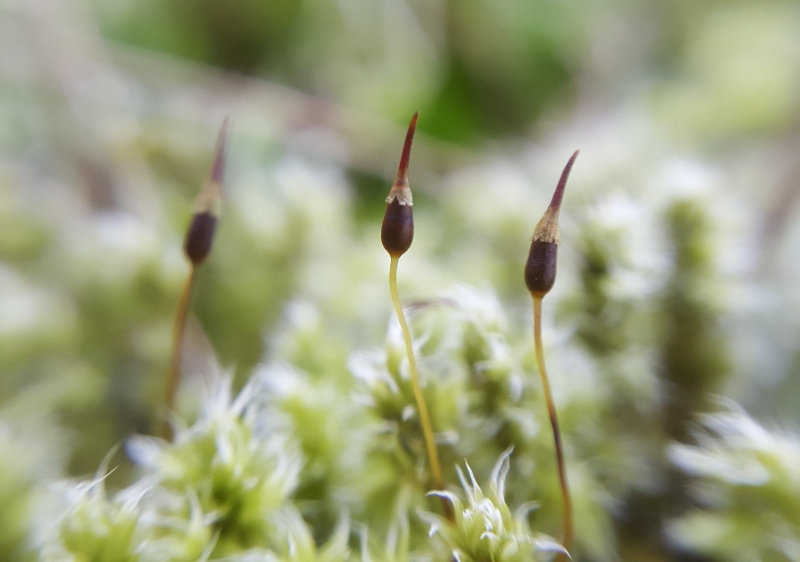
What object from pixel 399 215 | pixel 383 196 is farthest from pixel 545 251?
pixel 383 196

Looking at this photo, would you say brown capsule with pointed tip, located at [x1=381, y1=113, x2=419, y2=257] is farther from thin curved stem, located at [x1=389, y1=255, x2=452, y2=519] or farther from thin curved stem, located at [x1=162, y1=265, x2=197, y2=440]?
thin curved stem, located at [x1=162, y1=265, x2=197, y2=440]

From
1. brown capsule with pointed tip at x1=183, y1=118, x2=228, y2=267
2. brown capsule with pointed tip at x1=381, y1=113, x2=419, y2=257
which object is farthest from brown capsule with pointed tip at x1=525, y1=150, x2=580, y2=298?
brown capsule with pointed tip at x1=183, y1=118, x2=228, y2=267

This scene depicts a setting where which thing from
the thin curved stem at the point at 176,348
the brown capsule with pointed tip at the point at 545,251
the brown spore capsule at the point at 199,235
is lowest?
the thin curved stem at the point at 176,348

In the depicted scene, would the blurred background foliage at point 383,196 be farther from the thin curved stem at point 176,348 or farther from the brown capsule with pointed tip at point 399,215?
the brown capsule with pointed tip at point 399,215

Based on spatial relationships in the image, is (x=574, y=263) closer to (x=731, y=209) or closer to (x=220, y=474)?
(x=731, y=209)

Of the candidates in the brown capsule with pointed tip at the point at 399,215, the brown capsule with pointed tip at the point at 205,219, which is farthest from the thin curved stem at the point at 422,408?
the brown capsule with pointed tip at the point at 205,219

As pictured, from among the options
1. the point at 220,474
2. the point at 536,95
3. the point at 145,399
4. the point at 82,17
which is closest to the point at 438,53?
the point at 536,95
